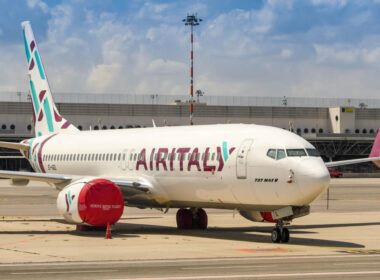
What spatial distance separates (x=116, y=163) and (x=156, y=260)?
542 inches

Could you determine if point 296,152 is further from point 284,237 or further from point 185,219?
point 185,219

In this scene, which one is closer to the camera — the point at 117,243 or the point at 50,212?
the point at 117,243

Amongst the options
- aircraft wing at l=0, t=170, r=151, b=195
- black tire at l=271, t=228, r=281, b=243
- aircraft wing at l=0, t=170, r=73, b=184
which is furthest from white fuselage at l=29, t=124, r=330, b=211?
aircraft wing at l=0, t=170, r=73, b=184

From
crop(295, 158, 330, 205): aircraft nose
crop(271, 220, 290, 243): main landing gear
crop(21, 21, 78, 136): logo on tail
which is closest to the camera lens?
crop(295, 158, 330, 205): aircraft nose

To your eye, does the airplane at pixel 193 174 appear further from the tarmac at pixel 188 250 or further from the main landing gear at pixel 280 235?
the tarmac at pixel 188 250

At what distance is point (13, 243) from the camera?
91.5 ft

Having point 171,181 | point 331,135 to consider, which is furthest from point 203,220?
point 331,135

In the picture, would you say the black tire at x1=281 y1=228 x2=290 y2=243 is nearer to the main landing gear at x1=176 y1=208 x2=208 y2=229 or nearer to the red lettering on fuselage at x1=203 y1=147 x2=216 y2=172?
the red lettering on fuselage at x1=203 y1=147 x2=216 y2=172

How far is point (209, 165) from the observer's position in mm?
30344

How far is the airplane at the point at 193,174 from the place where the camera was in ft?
90.2

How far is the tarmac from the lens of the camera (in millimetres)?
20094

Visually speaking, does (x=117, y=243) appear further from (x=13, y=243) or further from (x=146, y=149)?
(x=146, y=149)

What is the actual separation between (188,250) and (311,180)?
4.92 metres

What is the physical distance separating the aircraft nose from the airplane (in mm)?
35
